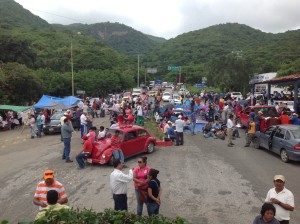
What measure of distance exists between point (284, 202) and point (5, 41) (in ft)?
161

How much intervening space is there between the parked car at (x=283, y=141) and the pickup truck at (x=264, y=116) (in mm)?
3087

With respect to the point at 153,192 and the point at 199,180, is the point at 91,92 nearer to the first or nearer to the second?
the point at 199,180

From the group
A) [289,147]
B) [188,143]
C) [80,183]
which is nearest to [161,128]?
[188,143]

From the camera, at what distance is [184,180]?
37.3 ft

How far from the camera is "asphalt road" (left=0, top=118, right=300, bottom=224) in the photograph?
8836mm

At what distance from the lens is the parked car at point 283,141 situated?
1314cm

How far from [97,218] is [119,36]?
162 metres

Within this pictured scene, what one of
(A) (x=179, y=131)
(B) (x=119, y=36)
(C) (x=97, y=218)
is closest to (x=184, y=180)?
(A) (x=179, y=131)

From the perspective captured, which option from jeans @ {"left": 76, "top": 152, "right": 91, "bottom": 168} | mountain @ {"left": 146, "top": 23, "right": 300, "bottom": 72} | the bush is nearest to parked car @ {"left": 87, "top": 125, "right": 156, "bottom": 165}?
jeans @ {"left": 76, "top": 152, "right": 91, "bottom": 168}

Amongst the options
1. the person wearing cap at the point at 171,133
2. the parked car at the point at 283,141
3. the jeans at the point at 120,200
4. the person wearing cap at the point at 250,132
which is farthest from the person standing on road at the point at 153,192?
the person wearing cap at the point at 171,133

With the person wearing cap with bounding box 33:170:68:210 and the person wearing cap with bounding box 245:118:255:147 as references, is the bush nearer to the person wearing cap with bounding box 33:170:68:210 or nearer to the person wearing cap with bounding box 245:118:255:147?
the person wearing cap with bounding box 33:170:68:210

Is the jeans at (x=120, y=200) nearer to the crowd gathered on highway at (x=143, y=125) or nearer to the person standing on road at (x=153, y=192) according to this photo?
the crowd gathered on highway at (x=143, y=125)

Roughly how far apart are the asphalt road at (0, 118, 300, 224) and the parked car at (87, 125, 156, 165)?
0.36 m

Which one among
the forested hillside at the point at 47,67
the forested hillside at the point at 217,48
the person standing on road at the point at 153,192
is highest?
the forested hillside at the point at 217,48
